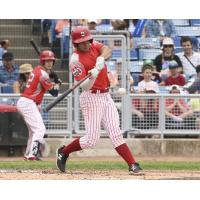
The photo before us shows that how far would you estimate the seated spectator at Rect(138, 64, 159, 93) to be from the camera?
18094 mm

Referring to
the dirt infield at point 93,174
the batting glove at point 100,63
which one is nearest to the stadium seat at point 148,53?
the dirt infield at point 93,174

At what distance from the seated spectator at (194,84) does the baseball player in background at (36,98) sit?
409 cm

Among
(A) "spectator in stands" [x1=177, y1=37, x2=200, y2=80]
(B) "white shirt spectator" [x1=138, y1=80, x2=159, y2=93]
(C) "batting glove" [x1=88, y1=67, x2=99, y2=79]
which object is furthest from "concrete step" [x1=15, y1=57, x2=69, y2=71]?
(C) "batting glove" [x1=88, y1=67, x2=99, y2=79]

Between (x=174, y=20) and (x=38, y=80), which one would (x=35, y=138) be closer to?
(x=38, y=80)

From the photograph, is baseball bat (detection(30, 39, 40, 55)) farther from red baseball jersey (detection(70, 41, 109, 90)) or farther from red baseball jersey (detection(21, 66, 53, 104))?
red baseball jersey (detection(70, 41, 109, 90))

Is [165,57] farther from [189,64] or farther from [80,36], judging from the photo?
[80,36]

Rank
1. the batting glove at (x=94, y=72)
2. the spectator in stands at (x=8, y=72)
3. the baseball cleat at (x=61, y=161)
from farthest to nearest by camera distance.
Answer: the spectator in stands at (x=8, y=72)
the baseball cleat at (x=61, y=161)
the batting glove at (x=94, y=72)

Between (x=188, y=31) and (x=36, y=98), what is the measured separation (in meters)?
5.89

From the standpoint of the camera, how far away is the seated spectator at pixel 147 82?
712 inches

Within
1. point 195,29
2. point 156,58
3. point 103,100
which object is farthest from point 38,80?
point 195,29

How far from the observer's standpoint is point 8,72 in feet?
60.9

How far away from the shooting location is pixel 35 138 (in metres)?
15.3

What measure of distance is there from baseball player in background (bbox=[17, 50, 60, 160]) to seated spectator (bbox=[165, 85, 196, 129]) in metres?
3.43

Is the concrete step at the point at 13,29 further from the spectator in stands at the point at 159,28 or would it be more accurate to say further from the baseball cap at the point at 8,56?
the spectator in stands at the point at 159,28
